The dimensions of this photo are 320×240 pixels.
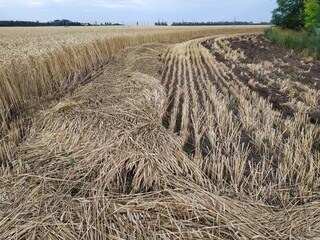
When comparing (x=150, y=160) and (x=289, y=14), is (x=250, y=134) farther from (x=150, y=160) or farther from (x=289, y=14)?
(x=289, y=14)

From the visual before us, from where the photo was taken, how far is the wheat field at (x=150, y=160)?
3.02 meters

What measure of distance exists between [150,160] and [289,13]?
3487 cm

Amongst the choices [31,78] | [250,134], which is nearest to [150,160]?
[250,134]

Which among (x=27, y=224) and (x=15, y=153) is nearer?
(x=27, y=224)

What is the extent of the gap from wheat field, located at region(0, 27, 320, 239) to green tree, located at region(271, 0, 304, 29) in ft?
95.7

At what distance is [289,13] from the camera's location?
113 ft

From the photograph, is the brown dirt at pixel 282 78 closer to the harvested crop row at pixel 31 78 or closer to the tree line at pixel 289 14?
the harvested crop row at pixel 31 78

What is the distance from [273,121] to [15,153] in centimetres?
381

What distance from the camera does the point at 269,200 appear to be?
3.51m

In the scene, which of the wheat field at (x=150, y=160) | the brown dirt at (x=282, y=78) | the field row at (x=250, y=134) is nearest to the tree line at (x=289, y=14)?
the brown dirt at (x=282, y=78)

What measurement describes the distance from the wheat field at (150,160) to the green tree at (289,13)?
95.7ft

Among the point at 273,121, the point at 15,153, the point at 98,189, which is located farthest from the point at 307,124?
the point at 15,153

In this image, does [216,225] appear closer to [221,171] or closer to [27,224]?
[221,171]

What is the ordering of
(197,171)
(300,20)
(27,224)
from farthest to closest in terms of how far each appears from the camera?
(300,20)
(197,171)
(27,224)
